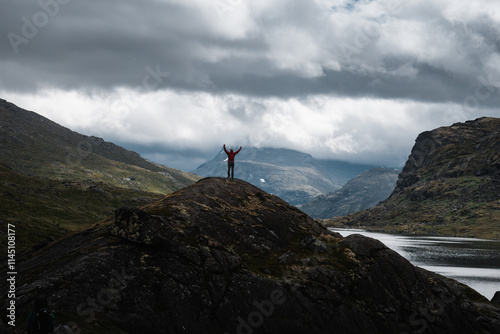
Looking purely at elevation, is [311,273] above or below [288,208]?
below

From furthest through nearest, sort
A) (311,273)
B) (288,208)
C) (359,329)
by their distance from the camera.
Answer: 1. (288,208)
2. (311,273)
3. (359,329)

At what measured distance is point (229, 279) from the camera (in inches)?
1585

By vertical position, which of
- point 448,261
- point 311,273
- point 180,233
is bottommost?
point 448,261

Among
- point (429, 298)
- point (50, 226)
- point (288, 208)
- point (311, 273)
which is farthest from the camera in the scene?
point (50, 226)

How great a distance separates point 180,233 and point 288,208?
23.0 metres

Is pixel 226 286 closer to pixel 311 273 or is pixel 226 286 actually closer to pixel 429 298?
pixel 311 273

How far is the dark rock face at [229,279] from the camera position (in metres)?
34.2

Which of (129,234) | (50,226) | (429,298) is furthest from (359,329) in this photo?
(50,226)

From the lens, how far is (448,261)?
173875 mm

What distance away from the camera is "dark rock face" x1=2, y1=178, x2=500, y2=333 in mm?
34219

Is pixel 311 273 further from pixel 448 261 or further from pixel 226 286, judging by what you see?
pixel 448 261

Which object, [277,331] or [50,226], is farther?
[50,226]

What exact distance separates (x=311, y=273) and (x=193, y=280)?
13892 mm

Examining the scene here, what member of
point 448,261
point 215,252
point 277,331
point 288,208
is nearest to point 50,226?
point 288,208
